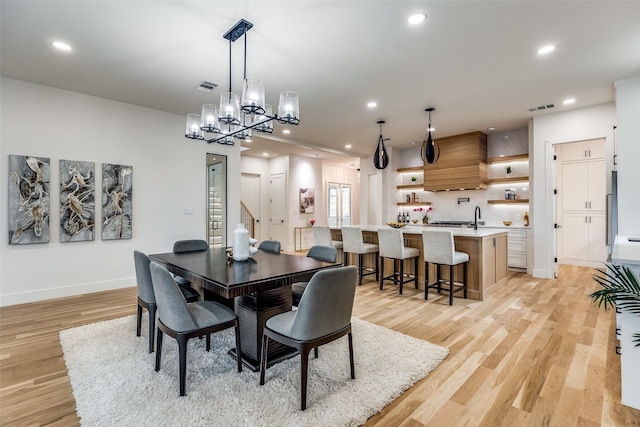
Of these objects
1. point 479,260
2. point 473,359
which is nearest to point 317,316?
point 473,359

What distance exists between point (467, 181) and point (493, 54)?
3670mm

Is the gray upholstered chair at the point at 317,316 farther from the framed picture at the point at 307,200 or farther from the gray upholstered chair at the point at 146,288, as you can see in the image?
the framed picture at the point at 307,200

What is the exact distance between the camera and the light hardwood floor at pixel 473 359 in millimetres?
1872

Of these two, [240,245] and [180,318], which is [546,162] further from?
[180,318]

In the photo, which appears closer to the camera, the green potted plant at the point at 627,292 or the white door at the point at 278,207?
the green potted plant at the point at 627,292

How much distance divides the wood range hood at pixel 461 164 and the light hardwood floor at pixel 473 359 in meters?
2.83

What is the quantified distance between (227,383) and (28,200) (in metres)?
3.80

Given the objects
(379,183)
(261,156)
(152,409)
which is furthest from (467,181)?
(152,409)

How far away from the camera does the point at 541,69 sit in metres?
3.67

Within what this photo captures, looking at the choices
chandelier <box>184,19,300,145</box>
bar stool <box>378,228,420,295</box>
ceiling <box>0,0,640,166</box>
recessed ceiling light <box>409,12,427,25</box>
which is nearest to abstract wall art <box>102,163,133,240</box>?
ceiling <box>0,0,640,166</box>

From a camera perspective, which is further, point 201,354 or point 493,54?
point 493,54

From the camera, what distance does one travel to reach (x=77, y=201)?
4320 millimetres

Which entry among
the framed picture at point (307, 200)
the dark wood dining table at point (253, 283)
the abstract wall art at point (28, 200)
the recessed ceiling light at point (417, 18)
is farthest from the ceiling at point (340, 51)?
the framed picture at point (307, 200)

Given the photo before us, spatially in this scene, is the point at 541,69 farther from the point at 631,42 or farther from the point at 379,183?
the point at 379,183
